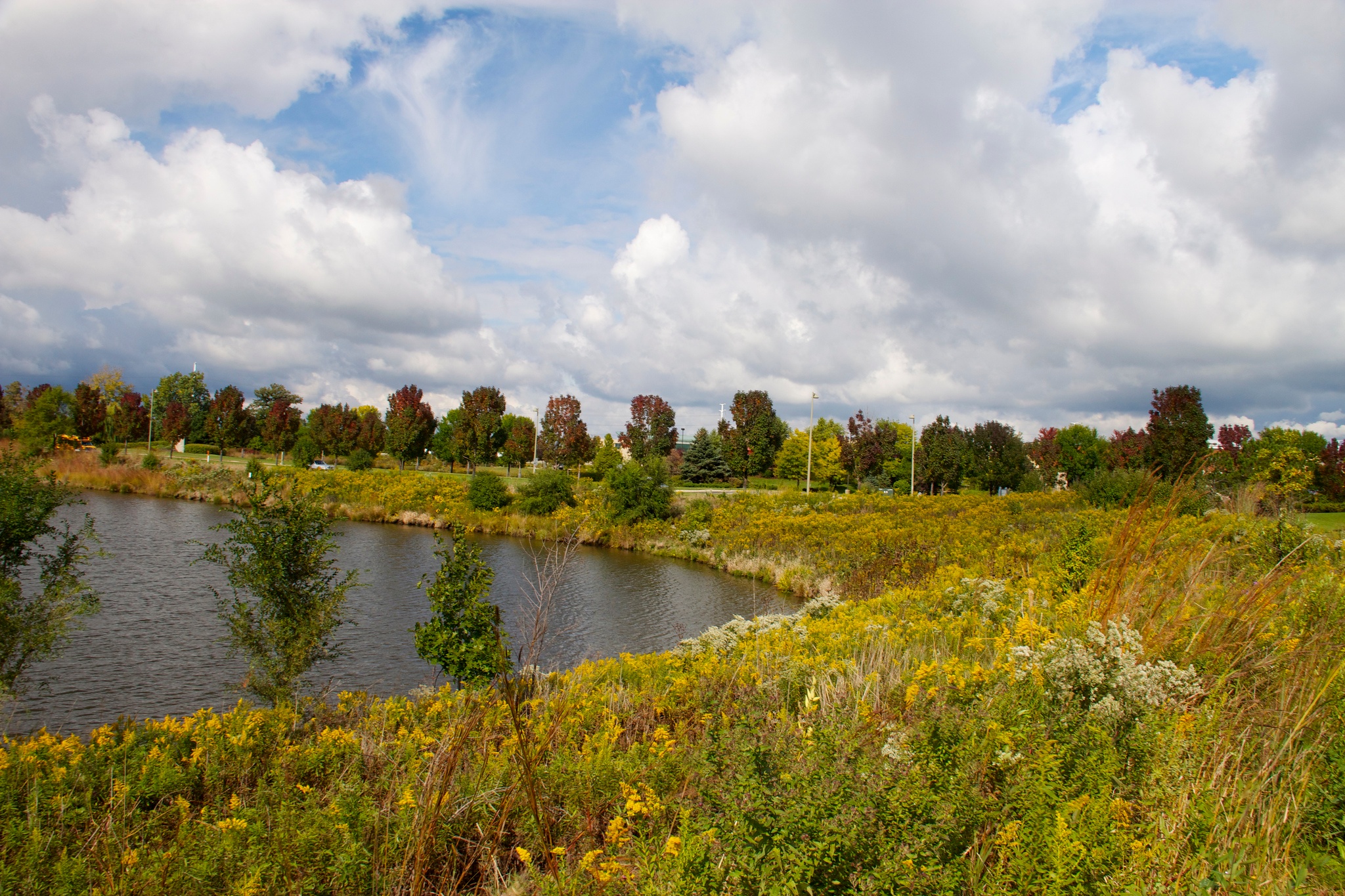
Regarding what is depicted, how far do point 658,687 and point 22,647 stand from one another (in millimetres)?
6947

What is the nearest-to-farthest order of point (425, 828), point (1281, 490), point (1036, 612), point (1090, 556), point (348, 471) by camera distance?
point (425, 828) → point (1036, 612) → point (1090, 556) → point (1281, 490) → point (348, 471)

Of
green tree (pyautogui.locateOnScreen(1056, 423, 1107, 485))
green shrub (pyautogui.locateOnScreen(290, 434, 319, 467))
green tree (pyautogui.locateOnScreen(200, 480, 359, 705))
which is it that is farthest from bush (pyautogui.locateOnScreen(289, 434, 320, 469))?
green tree (pyautogui.locateOnScreen(1056, 423, 1107, 485))

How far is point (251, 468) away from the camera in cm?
809

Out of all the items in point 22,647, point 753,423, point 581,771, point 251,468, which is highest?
point 753,423

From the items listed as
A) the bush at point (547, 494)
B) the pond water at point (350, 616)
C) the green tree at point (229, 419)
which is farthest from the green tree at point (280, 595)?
the green tree at point (229, 419)

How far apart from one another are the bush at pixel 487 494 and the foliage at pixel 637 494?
22.6 feet

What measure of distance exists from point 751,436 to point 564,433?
44.9 feet

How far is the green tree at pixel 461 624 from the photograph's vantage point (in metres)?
7.98

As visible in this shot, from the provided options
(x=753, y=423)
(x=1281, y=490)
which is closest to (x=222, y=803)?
(x=1281, y=490)

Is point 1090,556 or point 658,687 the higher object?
point 1090,556

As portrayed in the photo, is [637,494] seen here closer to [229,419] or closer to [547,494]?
[547,494]

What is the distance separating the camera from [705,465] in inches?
2100

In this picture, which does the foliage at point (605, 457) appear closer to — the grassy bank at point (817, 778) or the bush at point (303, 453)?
the bush at point (303, 453)

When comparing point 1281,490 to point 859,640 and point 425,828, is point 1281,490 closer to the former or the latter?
point 859,640
